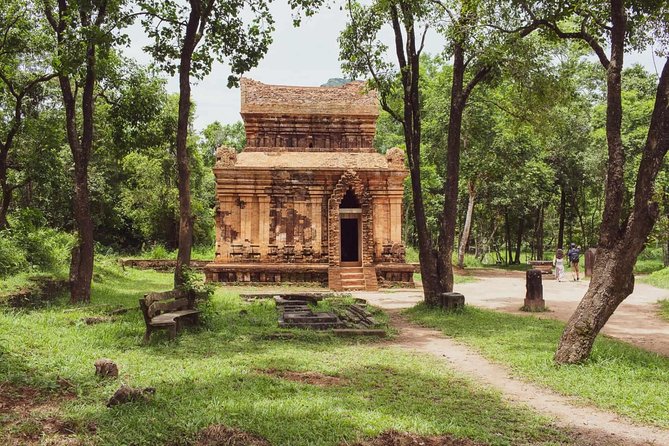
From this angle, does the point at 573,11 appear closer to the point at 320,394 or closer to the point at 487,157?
the point at 320,394

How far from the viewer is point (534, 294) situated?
13734mm

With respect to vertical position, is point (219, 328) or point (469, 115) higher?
point (469, 115)

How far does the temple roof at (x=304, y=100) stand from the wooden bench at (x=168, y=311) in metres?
14.2

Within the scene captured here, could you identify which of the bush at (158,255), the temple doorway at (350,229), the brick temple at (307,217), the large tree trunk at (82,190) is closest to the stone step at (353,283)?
the brick temple at (307,217)

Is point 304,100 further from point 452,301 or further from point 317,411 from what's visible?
point 317,411

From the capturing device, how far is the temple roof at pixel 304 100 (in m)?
→ 23.1

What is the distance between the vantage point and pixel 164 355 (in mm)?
7676

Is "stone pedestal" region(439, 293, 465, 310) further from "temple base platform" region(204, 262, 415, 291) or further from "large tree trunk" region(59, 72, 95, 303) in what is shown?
"large tree trunk" region(59, 72, 95, 303)

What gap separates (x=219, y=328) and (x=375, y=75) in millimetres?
7474

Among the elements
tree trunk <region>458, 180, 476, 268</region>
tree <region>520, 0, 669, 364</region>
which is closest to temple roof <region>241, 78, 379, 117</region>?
tree trunk <region>458, 180, 476, 268</region>

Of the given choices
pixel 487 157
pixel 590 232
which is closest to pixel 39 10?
pixel 487 157

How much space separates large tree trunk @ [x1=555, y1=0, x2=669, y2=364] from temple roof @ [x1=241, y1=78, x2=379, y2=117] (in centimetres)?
1591

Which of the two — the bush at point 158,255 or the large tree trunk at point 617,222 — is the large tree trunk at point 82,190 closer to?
the large tree trunk at point 617,222

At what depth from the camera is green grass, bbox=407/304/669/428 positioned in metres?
5.86
